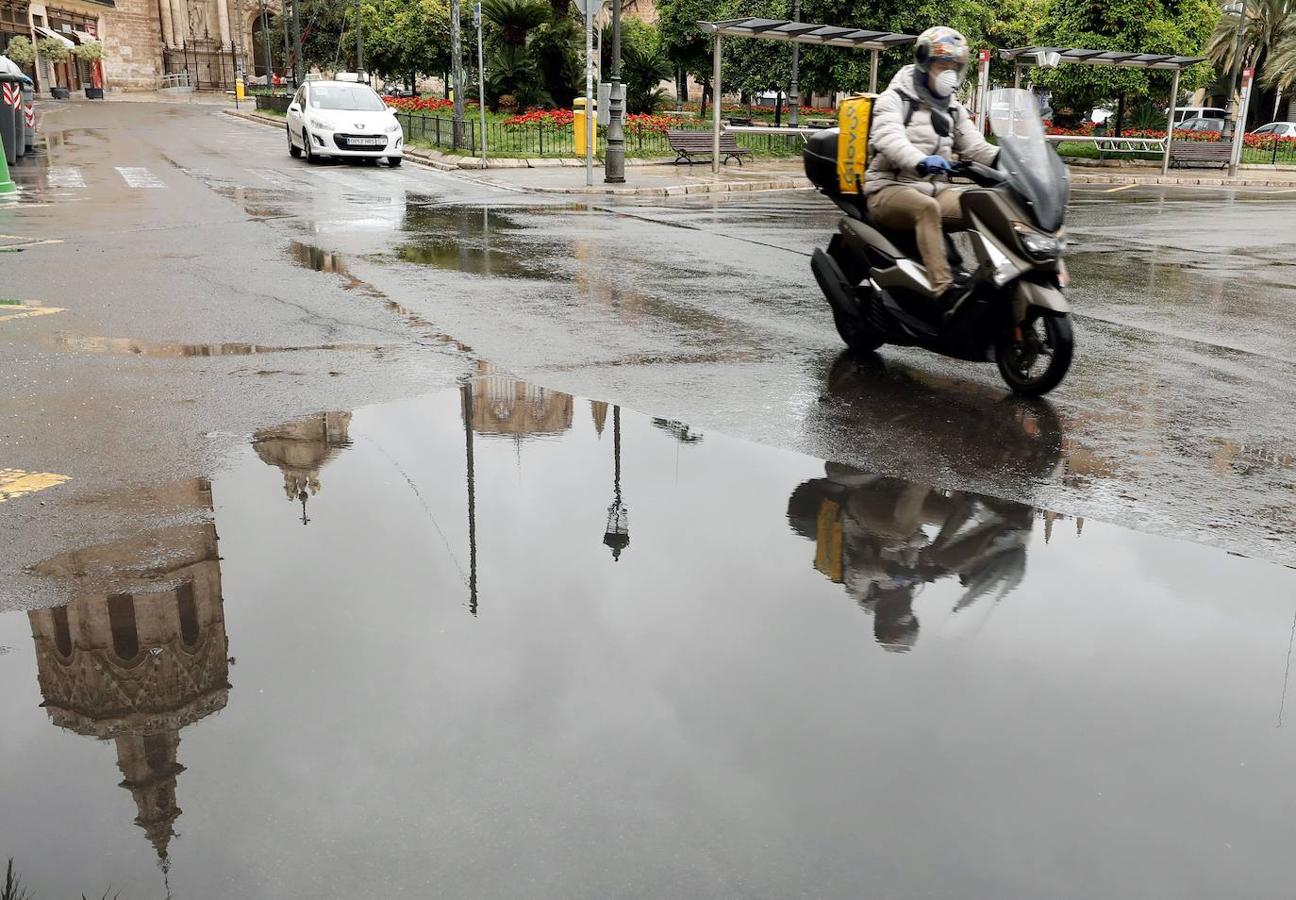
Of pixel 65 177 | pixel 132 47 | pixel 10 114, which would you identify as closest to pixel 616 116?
pixel 65 177

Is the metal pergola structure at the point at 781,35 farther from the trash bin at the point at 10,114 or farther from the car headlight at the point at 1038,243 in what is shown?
the car headlight at the point at 1038,243

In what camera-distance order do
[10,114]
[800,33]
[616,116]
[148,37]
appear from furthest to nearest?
[148,37]
[800,33]
[10,114]
[616,116]

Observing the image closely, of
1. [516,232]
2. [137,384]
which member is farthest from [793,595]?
[516,232]

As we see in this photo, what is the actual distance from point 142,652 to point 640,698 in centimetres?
153

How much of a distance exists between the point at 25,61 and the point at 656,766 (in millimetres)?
73248

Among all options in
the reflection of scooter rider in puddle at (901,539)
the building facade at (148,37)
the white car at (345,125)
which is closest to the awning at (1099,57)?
the white car at (345,125)

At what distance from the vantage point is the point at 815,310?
9789 millimetres

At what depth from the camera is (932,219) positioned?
278 inches

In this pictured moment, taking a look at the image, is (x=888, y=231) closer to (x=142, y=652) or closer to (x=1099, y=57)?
(x=142, y=652)

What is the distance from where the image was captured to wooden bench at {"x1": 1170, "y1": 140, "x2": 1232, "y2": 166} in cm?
3169

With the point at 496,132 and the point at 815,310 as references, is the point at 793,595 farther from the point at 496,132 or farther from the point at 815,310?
the point at 496,132

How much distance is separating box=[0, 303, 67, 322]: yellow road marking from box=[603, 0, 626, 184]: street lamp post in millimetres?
13631

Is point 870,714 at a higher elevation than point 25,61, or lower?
lower

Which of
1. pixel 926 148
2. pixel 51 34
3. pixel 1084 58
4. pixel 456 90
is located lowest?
pixel 926 148
